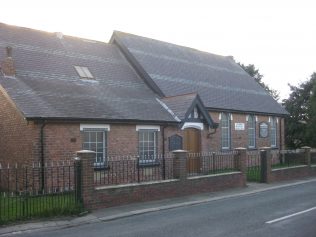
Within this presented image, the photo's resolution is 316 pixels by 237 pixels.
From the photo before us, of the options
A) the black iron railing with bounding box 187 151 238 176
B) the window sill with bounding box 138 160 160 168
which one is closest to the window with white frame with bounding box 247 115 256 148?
the black iron railing with bounding box 187 151 238 176

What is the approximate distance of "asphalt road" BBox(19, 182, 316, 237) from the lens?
9.70m

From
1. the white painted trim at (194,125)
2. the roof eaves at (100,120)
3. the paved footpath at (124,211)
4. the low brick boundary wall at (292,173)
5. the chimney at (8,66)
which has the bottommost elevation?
the paved footpath at (124,211)

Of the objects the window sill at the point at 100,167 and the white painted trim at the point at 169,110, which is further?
the white painted trim at the point at 169,110

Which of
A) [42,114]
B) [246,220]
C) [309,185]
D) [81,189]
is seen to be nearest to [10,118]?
[42,114]

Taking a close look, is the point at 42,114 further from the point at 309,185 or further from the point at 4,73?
the point at 309,185

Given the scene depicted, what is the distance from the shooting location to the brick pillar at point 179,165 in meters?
15.9

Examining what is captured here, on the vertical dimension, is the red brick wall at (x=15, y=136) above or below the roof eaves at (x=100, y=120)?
below

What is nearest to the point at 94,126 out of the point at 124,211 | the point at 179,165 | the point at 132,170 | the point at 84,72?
the point at 132,170

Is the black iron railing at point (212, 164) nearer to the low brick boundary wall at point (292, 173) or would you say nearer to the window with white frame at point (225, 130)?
the low brick boundary wall at point (292, 173)

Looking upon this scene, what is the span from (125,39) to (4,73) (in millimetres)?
10114

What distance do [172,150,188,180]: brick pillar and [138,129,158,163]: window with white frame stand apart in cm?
358

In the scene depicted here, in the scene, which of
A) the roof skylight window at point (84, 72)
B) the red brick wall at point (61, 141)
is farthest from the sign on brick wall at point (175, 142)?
the red brick wall at point (61, 141)

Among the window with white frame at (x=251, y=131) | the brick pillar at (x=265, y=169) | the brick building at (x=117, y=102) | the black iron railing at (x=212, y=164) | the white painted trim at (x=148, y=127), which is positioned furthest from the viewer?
the window with white frame at (x=251, y=131)

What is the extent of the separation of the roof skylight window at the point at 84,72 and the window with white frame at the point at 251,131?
11.5 m
